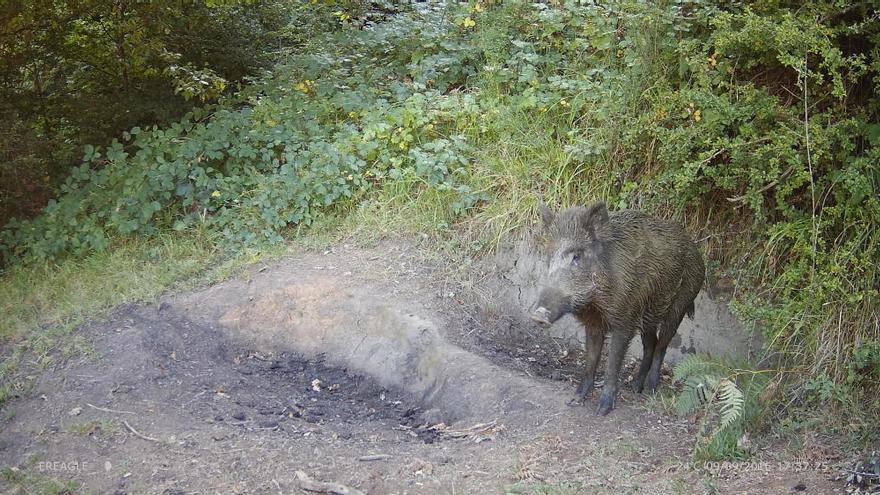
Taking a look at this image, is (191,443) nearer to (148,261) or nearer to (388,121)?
(148,261)

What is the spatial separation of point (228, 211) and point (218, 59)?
7.99ft

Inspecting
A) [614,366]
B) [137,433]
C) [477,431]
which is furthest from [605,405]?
[137,433]

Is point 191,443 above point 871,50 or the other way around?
the other way around

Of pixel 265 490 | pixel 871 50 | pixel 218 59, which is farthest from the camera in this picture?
pixel 218 59

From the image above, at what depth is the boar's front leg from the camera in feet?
18.2

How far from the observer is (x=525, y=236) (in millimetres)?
7059

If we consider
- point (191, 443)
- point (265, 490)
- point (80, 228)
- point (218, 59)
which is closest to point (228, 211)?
point (80, 228)

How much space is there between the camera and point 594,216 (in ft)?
17.3

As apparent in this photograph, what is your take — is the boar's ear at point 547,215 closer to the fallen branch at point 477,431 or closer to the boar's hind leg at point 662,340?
the boar's hind leg at point 662,340

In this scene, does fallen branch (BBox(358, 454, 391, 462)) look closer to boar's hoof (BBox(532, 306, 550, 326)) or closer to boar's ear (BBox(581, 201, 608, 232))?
boar's hoof (BBox(532, 306, 550, 326))

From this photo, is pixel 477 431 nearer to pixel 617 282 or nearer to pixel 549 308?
pixel 549 308

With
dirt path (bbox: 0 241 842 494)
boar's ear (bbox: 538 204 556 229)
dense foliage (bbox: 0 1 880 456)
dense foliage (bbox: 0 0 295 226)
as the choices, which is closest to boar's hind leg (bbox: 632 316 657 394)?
dirt path (bbox: 0 241 842 494)

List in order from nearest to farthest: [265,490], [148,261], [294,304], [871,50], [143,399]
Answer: [265,490]
[871,50]
[143,399]
[294,304]
[148,261]

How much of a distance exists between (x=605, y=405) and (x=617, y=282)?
77 centimetres
